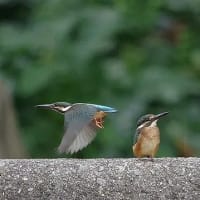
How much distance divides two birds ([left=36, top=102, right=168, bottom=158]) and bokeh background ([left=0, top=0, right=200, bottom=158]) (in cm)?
242

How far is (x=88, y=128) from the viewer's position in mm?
4156

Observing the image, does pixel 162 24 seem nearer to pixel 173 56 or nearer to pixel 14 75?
pixel 173 56

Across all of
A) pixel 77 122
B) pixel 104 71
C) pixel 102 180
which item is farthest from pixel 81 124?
pixel 104 71

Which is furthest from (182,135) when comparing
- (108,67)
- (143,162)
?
(143,162)

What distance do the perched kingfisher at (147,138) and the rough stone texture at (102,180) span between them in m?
0.16

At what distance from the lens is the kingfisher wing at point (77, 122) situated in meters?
4.08

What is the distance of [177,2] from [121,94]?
0.94 meters

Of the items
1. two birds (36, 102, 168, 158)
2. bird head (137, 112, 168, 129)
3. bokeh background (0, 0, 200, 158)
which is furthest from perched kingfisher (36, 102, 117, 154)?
bokeh background (0, 0, 200, 158)

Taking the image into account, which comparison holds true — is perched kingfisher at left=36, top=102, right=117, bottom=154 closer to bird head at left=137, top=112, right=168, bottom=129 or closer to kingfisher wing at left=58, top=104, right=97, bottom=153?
kingfisher wing at left=58, top=104, right=97, bottom=153

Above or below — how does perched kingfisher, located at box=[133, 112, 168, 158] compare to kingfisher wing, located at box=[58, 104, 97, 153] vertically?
below

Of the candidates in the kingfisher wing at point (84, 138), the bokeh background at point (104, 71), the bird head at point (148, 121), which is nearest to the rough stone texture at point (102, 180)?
the kingfisher wing at point (84, 138)

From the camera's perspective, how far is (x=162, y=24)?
7656mm

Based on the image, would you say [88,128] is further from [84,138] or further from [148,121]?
[148,121]

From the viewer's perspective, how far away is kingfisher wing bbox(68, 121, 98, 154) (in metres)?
4.07
